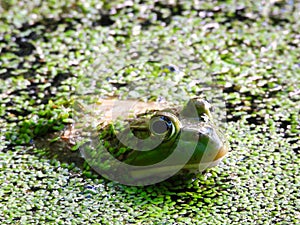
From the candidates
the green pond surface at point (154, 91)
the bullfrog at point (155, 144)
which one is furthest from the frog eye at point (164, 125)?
the green pond surface at point (154, 91)

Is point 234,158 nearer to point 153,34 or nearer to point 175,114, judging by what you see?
point 175,114

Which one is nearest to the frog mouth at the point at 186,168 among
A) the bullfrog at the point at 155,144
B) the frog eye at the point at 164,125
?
the bullfrog at the point at 155,144

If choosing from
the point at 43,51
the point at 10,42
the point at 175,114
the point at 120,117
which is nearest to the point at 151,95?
the point at 120,117

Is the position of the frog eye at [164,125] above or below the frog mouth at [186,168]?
above

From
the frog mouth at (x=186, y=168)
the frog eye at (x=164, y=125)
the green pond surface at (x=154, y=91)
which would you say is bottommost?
the green pond surface at (x=154, y=91)

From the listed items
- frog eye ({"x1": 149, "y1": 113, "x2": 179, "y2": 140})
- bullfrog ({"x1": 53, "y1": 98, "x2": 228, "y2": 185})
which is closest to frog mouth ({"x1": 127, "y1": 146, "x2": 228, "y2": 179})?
bullfrog ({"x1": 53, "y1": 98, "x2": 228, "y2": 185})

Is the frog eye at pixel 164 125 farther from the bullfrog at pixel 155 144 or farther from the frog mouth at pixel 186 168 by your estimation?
the frog mouth at pixel 186 168

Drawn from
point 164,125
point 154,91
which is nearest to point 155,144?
point 164,125
